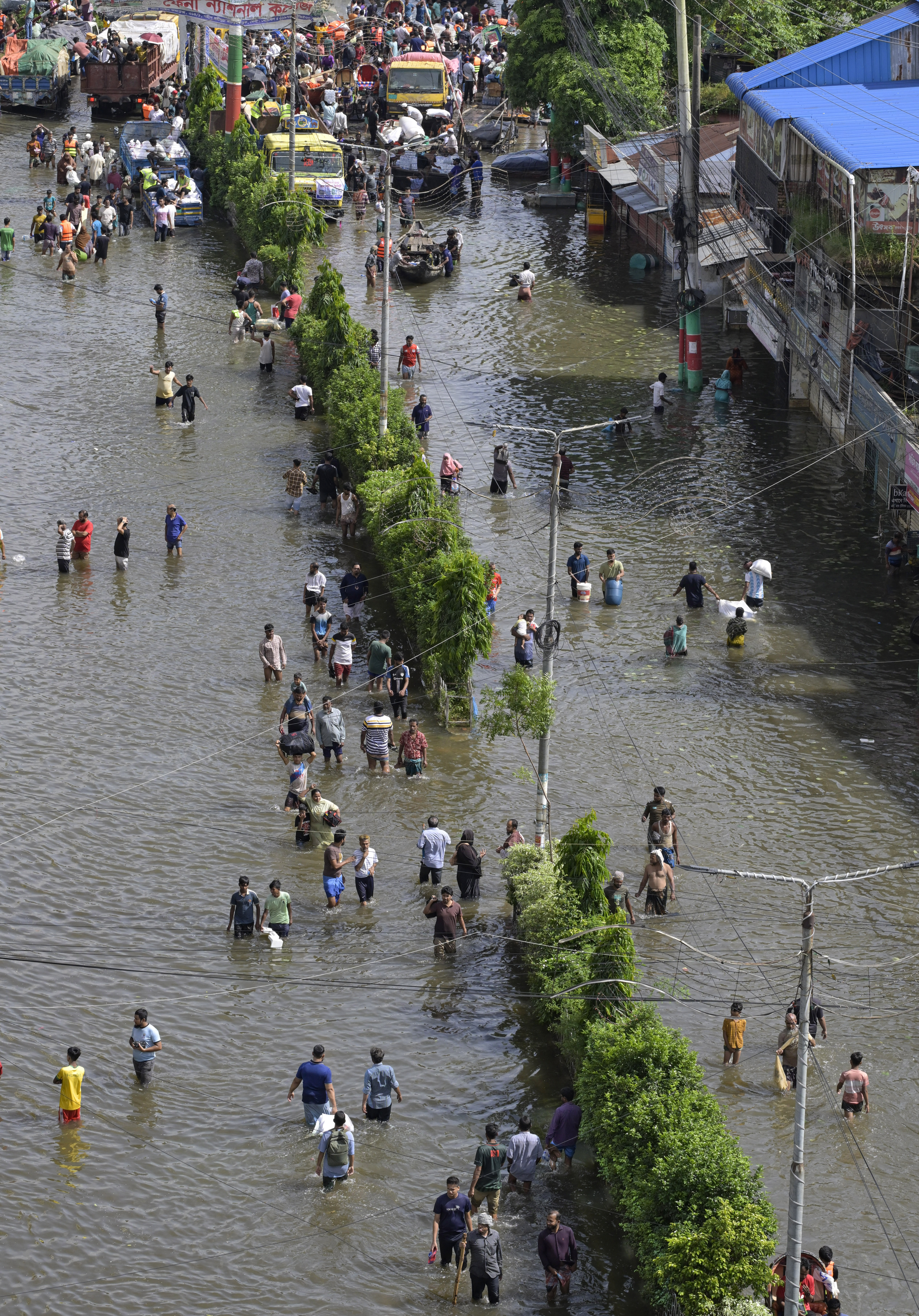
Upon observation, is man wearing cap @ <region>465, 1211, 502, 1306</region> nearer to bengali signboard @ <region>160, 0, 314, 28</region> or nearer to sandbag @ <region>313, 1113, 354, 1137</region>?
sandbag @ <region>313, 1113, 354, 1137</region>

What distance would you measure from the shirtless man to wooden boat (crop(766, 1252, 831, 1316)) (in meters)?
7.16

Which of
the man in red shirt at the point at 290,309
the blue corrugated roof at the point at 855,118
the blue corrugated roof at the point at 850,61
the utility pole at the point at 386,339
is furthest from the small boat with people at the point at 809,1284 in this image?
the man in red shirt at the point at 290,309

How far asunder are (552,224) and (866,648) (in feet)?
106

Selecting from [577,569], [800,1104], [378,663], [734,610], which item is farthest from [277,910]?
[577,569]

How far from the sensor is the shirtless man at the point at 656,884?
22938 millimetres

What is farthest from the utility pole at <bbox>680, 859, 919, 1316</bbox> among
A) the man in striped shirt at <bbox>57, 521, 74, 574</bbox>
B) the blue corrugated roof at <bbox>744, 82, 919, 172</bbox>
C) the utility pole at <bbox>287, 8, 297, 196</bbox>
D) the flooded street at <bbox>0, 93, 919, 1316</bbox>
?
the utility pole at <bbox>287, 8, 297, 196</bbox>

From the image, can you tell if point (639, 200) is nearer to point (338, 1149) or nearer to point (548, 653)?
point (548, 653)

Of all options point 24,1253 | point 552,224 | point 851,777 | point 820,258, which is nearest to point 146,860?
point 24,1253

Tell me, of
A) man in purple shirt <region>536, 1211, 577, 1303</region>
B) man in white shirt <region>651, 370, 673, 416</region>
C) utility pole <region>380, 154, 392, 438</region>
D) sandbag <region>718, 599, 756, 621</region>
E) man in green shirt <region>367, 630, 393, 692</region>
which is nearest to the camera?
man in purple shirt <region>536, 1211, 577, 1303</region>

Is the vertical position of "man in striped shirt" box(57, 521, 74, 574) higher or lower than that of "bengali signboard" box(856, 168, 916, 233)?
lower

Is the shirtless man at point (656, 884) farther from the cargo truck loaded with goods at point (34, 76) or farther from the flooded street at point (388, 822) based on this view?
the cargo truck loaded with goods at point (34, 76)

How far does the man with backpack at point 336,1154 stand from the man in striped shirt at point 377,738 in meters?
9.10

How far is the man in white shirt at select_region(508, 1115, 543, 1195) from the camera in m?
17.9

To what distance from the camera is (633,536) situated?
3553 cm
